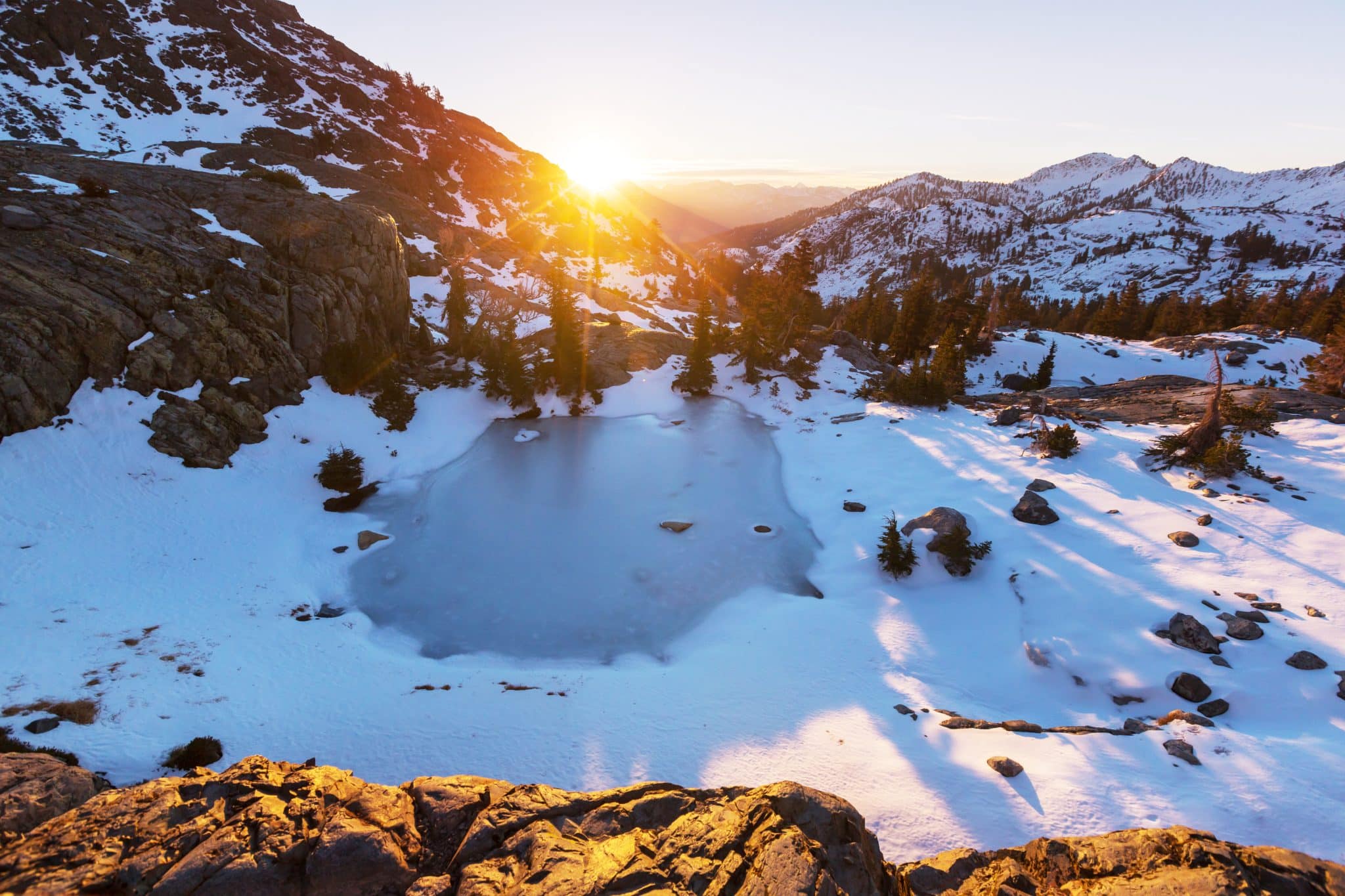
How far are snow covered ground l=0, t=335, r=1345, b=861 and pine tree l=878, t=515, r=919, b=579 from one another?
41 cm

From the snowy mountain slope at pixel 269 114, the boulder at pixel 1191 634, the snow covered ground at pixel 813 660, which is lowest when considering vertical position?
the snow covered ground at pixel 813 660

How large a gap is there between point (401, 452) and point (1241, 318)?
105951mm

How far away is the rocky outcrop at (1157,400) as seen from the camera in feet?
89.5

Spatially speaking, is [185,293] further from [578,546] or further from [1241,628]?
[1241,628]

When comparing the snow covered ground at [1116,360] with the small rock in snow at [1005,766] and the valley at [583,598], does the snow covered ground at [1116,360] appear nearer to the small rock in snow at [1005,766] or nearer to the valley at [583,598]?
the valley at [583,598]

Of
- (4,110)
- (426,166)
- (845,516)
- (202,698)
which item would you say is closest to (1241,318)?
(845,516)

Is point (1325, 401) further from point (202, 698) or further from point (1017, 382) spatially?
point (202, 698)

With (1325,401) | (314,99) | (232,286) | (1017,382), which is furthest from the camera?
(314,99)

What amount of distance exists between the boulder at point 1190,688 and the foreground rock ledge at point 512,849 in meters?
7.17

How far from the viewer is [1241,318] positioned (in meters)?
72.7

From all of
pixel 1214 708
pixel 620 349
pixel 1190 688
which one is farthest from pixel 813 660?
pixel 620 349

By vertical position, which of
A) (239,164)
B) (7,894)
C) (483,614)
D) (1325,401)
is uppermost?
(239,164)

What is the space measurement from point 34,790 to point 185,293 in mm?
28412

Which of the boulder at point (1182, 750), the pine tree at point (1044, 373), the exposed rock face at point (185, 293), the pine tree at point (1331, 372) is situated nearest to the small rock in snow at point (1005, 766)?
the boulder at point (1182, 750)
